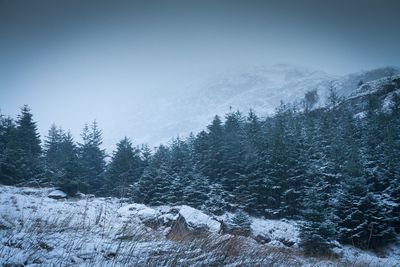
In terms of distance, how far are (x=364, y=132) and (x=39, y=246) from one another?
1465 inches

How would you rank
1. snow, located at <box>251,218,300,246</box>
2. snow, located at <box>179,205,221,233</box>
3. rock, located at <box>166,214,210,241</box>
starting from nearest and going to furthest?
rock, located at <box>166,214,210,241</box> → snow, located at <box>179,205,221,233</box> → snow, located at <box>251,218,300,246</box>

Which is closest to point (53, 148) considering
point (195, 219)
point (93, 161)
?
point (93, 161)

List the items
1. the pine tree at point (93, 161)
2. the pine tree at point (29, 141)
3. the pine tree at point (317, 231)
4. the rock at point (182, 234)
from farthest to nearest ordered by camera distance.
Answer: the pine tree at point (93, 161)
the pine tree at point (29, 141)
the pine tree at point (317, 231)
the rock at point (182, 234)

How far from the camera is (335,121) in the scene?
40.2m

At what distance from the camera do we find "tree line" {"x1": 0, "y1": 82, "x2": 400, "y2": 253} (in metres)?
19.3

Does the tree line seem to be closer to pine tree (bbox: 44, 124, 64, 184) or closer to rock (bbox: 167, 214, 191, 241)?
pine tree (bbox: 44, 124, 64, 184)

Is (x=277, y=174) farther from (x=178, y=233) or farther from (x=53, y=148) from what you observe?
(x=53, y=148)

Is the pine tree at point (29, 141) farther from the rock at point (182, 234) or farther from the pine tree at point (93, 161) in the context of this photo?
→ the rock at point (182, 234)

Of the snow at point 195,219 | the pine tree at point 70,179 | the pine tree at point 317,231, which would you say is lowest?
the pine tree at point 317,231

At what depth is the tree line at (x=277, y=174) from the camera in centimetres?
1930

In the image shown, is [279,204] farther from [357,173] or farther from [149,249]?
[149,249]

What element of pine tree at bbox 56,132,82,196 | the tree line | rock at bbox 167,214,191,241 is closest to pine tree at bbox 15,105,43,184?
the tree line

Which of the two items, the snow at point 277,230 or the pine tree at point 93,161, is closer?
the snow at point 277,230

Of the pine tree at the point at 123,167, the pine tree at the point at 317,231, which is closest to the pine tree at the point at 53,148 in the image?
the pine tree at the point at 123,167
